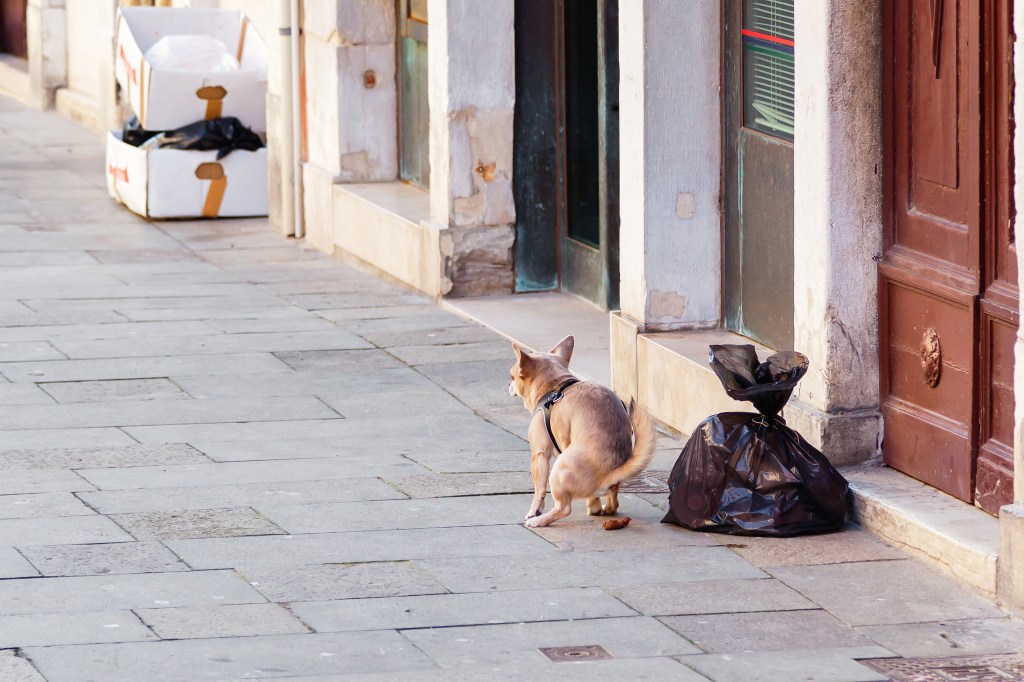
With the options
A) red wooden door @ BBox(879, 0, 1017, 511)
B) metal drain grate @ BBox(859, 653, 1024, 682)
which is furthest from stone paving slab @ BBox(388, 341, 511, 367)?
metal drain grate @ BBox(859, 653, 1024, 682)

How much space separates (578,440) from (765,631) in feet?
4.07

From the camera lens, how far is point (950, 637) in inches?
220

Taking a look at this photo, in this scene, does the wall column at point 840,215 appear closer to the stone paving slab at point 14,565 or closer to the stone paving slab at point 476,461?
the stone paving slab at point 476,461

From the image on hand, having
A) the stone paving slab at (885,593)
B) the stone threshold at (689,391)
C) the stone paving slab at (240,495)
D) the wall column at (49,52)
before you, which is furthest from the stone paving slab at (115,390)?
the wall column at (49,52)

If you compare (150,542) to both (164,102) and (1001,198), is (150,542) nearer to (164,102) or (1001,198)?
(1001,198)

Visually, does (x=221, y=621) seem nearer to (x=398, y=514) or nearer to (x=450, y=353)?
(x=398, y=514)

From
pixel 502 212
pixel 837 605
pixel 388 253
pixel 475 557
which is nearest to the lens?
pixel 837 605

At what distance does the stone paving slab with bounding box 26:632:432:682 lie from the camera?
17.1 feet

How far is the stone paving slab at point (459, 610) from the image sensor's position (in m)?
5.69

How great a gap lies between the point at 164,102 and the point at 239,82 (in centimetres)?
59

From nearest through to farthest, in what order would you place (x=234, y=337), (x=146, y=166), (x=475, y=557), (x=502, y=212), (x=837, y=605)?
(x=837, y=605) → (x=475, y=557) → (x=234, y=337) → (x=502, y=212) → (x=146, y=166)

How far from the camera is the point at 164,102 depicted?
14117 millimetres

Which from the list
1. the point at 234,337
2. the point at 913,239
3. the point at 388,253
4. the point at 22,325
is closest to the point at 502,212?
the point at 388,253

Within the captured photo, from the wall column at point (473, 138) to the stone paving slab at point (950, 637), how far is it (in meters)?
5.85
